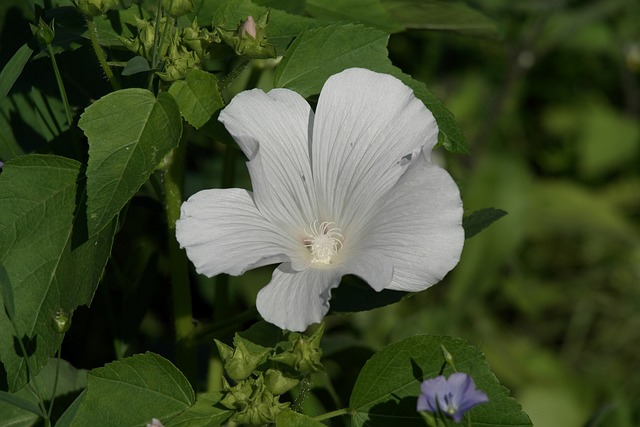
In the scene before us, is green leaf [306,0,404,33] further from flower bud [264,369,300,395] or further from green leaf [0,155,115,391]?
flower bud [264,369,300,395]

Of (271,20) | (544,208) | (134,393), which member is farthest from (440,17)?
(544,208)

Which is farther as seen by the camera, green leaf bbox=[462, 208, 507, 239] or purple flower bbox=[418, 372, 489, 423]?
green leaf bbox=[462, 208, 507, 239]

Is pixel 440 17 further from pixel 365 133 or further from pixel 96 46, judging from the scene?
pixel 96 46

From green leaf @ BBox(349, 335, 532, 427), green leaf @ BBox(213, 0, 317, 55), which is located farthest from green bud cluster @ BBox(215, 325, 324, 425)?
green leaf @ BBox(213, 0, 317, 55)

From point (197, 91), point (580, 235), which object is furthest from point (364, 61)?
point (580, 235)

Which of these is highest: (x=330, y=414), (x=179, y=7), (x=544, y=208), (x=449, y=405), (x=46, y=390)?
(x=179, y=7)

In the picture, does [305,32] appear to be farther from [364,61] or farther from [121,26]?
[121,26]
